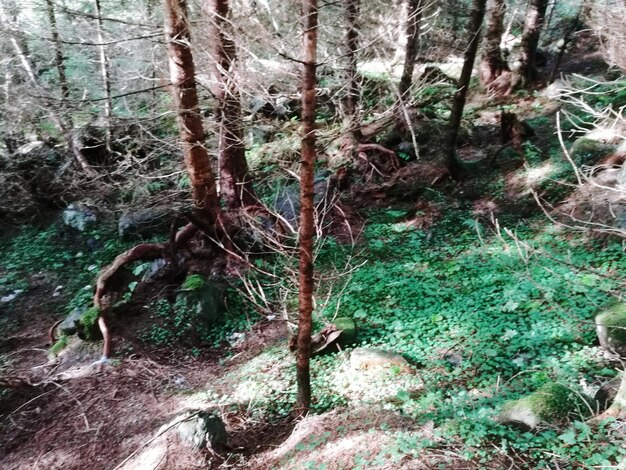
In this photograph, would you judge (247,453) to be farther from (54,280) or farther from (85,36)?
(85,36)

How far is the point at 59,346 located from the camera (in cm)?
664

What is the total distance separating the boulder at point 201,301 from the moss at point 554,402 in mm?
4637

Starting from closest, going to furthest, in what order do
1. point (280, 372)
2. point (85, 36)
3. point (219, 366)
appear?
point (280, 372), point (219, 366), point (85, 36)

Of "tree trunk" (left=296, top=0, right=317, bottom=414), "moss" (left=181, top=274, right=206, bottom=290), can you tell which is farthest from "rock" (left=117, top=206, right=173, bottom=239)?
"tree trunk" (left=296, top=0, right=317, bottom=414)

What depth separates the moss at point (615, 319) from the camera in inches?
185

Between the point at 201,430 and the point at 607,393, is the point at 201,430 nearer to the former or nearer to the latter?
the point at 201,430

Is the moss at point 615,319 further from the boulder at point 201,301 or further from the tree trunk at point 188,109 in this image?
the tree trunk at point 188,109

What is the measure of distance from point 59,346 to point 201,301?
89.7 inches

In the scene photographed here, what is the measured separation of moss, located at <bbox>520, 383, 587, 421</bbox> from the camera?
12.7ft

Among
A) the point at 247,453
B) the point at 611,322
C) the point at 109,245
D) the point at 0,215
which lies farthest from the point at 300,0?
the point at 0,215

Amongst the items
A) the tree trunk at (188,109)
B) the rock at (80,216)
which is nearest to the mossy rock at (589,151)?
the tree trunk at (188,109)

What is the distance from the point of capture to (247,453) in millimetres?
4543

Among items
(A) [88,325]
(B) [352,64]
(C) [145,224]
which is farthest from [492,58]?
(A) [88,325]

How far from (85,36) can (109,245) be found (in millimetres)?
6085
